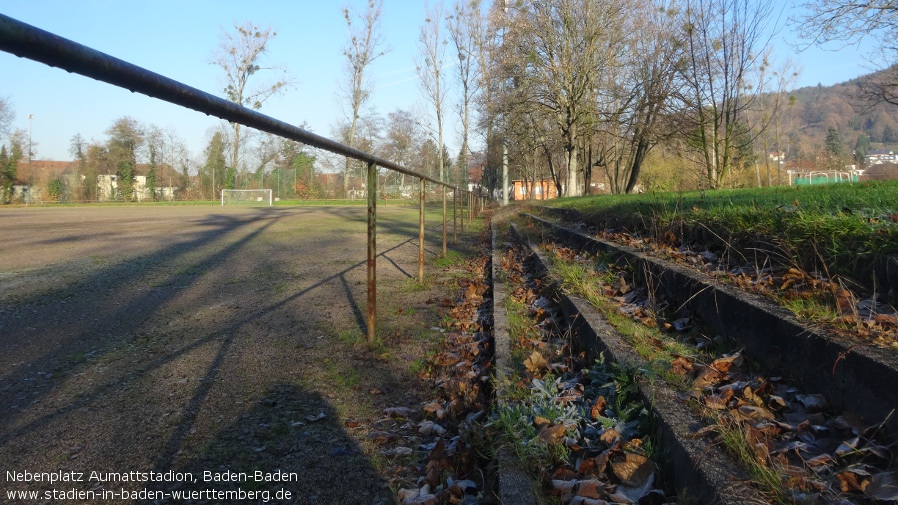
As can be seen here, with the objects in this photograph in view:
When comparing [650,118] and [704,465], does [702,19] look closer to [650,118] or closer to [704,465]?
[650,118]

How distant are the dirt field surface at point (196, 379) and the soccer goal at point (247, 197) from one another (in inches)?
1395

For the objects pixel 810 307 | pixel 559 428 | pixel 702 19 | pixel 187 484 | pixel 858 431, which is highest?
pixel 702 19

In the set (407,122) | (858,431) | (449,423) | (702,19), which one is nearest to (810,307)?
(858,431)

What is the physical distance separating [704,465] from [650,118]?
22181 mm

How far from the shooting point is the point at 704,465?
5.52ft

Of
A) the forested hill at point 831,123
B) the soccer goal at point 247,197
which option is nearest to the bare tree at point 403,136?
the soccer goal at point 247,197

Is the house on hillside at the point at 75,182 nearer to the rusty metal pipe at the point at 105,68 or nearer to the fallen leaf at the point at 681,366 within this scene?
the rusty metal pipe at the point at 105,68

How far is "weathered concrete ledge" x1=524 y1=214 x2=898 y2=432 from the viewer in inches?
66.7

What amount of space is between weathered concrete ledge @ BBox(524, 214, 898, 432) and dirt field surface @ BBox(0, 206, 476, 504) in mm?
1603

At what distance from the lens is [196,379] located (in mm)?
3418

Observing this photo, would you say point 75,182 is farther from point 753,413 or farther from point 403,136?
point 753,413

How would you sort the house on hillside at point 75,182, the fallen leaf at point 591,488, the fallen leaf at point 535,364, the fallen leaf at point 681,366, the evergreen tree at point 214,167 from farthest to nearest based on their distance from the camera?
the evergreen tree at point 214,167, the house on hillside at point 75,182, the fallen leaf at point 535,364, the fallen leaf at point 681,366, the fallen leaf at point 591,488

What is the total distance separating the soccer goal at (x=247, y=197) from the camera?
41438 millimetres

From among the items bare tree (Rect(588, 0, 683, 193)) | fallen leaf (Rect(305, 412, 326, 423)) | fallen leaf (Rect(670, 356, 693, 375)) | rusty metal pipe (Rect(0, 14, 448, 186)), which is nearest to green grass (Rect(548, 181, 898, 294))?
fallen leaf (Rect(670, 356, 693, 375))
